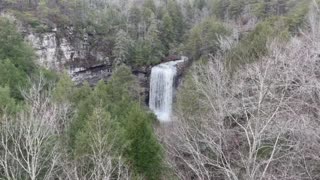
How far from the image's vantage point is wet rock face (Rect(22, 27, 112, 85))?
3612 cm

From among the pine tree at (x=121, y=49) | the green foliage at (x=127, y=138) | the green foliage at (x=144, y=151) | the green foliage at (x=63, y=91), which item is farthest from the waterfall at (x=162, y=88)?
the green foliage at (x=144, y=151)

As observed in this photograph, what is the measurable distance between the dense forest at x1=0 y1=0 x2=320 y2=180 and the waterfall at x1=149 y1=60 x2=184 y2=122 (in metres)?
1.29

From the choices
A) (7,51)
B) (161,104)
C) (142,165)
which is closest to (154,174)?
(142,165)

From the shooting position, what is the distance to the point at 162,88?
35281mm

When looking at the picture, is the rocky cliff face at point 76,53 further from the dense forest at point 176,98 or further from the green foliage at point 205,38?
the green foliage at point 205,38

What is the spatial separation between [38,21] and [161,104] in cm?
1528

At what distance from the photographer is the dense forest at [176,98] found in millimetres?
8516

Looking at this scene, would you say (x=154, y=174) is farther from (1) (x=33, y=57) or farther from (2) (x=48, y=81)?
(1) (x=33, y=57)

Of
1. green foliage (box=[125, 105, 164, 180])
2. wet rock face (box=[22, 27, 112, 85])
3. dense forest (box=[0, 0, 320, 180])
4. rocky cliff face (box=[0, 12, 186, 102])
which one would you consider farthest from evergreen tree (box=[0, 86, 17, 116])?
wet rock face (box=[22, 27, 112, 85])

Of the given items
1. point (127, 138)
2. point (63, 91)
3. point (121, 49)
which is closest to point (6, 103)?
point (127, 138)

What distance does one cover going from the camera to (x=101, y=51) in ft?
127

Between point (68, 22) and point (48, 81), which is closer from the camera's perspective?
point (48, 81)

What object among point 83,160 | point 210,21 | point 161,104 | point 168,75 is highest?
point 210,21

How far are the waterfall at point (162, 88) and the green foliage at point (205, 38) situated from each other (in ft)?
9.75
